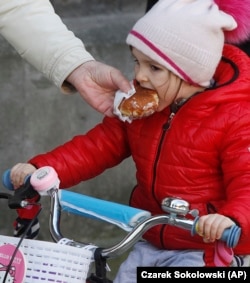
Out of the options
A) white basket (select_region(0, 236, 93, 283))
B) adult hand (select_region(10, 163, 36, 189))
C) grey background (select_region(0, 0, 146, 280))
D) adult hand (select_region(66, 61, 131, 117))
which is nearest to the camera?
white basket (select_region(0, 236, 93, 283))

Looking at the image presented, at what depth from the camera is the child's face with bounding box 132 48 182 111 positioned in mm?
3217

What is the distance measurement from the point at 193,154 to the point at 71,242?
72 centimetres

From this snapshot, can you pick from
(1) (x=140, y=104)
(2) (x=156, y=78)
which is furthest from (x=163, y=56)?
(1) (x=140, y=104)

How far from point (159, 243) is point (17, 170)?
2.10ft

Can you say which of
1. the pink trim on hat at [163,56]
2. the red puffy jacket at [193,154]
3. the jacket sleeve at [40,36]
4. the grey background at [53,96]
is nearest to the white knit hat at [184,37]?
the pink trim on hat at [163,56]

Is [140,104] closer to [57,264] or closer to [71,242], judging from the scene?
[71,242]

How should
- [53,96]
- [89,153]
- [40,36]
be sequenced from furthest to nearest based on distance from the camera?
[53,96]
[89,153]
[40,36]

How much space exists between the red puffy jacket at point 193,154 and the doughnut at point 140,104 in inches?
4.2

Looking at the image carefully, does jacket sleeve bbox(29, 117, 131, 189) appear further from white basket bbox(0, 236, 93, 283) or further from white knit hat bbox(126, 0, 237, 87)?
white basket bbox(0, 236, 93, 283)

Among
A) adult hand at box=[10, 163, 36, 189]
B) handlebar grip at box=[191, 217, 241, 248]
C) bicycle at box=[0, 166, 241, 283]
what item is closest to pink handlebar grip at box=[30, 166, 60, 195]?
bicycle at box=[0, 166, 241, 283]

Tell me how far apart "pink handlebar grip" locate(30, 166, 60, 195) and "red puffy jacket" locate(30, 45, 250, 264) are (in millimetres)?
394

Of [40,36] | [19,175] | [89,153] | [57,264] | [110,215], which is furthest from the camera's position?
[89,153]

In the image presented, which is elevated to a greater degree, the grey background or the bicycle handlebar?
the bicycle handlebar

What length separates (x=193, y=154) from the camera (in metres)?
3.23
